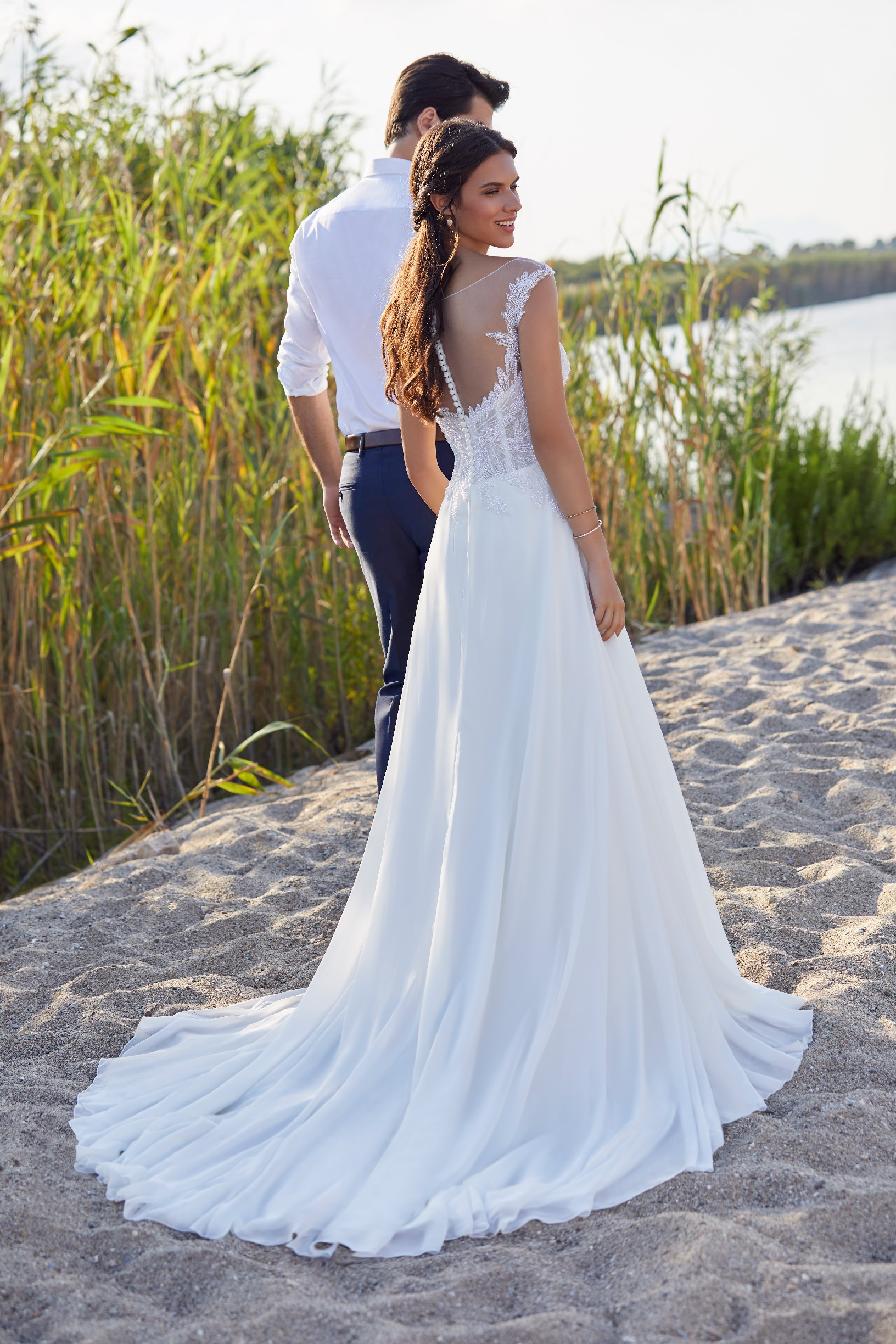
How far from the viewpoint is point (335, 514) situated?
2.95 m

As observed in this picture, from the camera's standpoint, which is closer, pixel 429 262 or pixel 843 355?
pixel 429 262

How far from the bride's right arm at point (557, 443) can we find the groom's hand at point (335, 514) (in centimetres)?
109

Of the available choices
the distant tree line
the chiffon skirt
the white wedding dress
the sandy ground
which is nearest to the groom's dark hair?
the white wedding dress

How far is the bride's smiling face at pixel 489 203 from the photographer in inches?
70.4

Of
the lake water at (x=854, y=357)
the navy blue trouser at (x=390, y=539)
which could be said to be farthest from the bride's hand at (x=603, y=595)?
the lake water at (x=854, y=357)

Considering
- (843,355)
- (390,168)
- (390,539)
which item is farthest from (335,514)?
(843,355)

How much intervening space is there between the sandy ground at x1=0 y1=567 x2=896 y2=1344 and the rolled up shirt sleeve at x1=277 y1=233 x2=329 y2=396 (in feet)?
4.20

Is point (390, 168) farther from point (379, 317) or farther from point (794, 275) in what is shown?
point (794, 275)

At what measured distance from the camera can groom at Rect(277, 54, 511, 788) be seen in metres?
2.50

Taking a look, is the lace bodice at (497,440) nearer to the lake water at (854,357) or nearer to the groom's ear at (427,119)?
the groom's ear at (427,119)

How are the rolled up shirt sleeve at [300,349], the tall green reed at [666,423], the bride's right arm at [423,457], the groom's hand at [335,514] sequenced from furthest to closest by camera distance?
the tall green reed at [666,423]
the groom's hand at [335,514]
the rolled up shirt sleeve at [300,349]
the bride's right arm at [423,457]

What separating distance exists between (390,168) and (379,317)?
1.08 feet

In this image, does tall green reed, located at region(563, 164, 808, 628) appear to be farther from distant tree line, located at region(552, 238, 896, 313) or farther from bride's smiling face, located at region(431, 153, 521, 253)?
bride's smiling face, located at region(431, 153, 521, 253)

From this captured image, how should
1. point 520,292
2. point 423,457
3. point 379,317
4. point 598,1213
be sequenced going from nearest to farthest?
point 598,1213 < point 520,292 < point 423,457 < point 379,317
